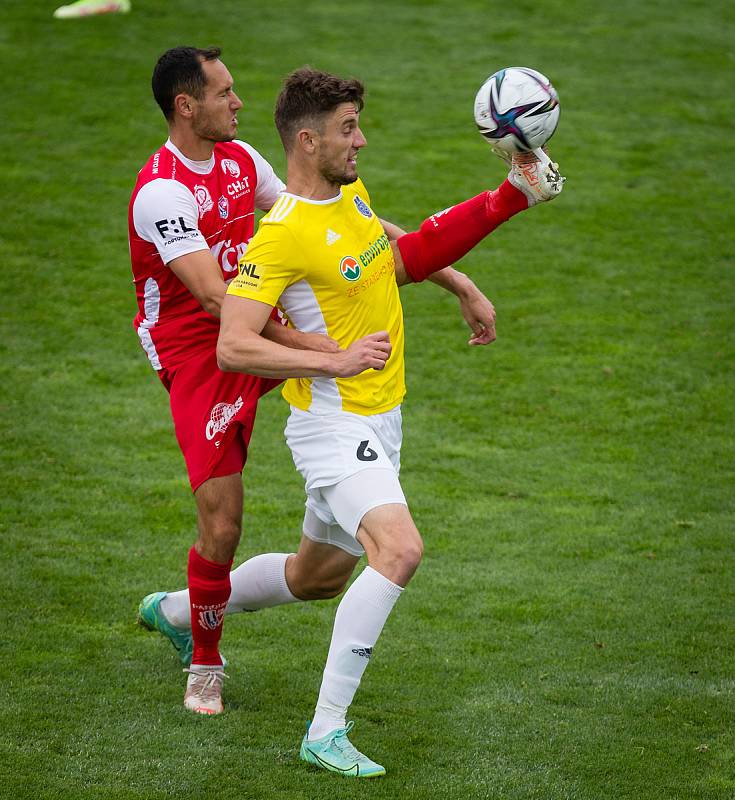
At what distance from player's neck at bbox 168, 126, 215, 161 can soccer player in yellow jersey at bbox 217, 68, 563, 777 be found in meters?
0.59

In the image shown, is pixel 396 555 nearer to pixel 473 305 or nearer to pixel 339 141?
pixel 473 305

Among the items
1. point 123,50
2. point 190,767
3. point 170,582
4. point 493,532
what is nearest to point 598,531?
point 493,532

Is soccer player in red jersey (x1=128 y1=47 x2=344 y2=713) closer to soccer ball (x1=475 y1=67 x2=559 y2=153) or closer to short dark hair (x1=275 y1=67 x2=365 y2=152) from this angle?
short dark hair (x1=275 y1=67 x2=365 y2=152)

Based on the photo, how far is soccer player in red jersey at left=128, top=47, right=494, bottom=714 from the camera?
4.70 meters

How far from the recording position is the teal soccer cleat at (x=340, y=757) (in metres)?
4.15

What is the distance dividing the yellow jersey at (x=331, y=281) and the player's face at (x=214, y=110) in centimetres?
59

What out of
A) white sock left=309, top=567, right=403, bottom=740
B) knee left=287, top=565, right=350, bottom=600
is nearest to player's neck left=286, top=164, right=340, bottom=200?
white sock left=309, top=567, right=403, bottom=740

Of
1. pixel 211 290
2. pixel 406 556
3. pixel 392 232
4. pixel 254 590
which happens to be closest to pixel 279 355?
pixel 211 290

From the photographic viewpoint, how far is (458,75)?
49.7ft

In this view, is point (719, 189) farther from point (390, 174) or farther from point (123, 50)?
point (123, 50)

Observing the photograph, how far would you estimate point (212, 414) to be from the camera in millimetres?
4746

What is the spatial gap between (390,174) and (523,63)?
3.42m

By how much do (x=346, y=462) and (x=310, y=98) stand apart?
1291 millimetres

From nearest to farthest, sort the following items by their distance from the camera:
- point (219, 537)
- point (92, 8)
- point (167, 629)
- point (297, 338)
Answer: point (297, 338)
point (219, 537)
point (167, 629)
point (92, 8)
